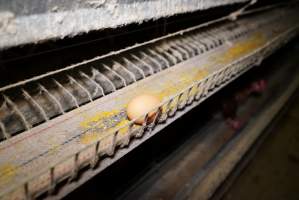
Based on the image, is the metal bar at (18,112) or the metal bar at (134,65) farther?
the metal bar at (134,65)

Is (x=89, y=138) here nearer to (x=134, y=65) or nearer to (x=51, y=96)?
(x=51, y=96)

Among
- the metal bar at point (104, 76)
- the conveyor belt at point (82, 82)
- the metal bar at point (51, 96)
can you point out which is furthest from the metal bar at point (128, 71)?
the metal bar at point (51, 96)

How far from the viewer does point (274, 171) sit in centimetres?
249

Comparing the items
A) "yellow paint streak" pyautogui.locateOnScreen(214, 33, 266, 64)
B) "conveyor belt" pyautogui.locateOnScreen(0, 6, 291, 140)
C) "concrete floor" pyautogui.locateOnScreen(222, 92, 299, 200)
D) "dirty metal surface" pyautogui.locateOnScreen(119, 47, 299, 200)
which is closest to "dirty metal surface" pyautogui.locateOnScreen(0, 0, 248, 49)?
"conveyor belt" pyautogui.locateOnScreen(0, 6, 291, 140)

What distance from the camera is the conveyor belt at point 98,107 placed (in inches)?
30.2

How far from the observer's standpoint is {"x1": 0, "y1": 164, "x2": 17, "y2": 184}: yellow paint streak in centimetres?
73

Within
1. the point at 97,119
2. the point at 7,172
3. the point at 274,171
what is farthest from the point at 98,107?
the point at 274,171

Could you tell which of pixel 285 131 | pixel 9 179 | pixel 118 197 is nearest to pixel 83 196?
pixel 118 197

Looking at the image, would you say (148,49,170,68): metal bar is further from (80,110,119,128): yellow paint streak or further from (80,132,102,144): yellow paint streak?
(80,132,102,144): yellow paint streak

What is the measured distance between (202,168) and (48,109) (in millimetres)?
1368

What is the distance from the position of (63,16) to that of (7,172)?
1.64 ft

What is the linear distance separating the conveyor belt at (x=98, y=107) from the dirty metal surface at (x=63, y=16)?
0.18m

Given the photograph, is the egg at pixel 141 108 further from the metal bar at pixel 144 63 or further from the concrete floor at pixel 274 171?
the concrete floor at pixel 274 171

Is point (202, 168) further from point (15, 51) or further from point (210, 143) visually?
point (15, 51)
